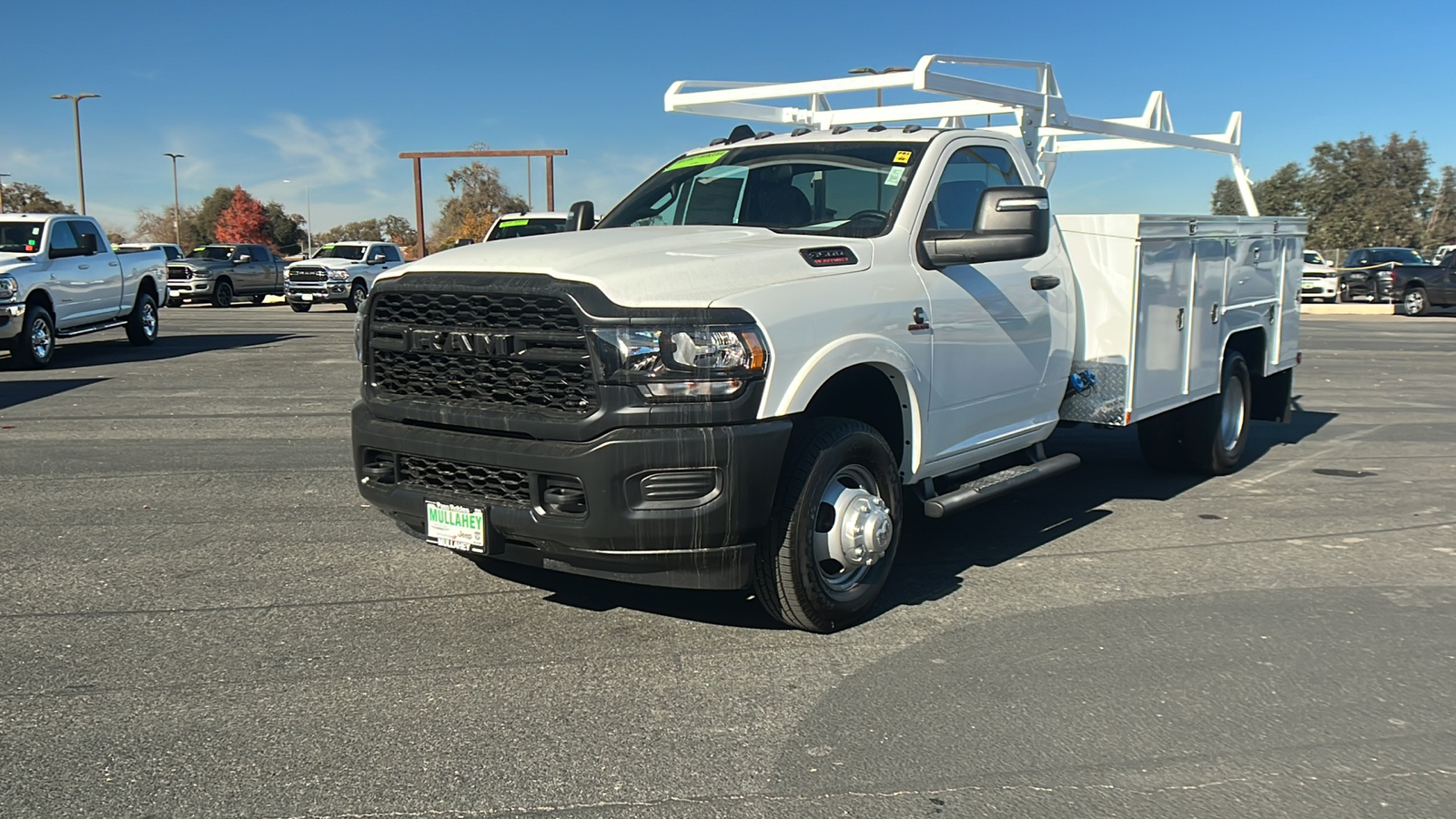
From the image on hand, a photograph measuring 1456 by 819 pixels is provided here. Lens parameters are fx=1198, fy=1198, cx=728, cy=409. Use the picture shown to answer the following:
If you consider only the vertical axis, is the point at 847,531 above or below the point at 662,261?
below

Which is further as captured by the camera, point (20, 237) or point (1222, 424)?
point (20, 237)

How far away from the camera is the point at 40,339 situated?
15172 millimetres

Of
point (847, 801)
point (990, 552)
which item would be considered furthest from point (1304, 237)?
point (847, 801)

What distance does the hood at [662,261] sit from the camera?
4.25 metres

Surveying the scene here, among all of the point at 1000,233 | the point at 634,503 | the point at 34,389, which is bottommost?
the point at 34,389

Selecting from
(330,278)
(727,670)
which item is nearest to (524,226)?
(330,278)

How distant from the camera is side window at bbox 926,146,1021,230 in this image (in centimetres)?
567

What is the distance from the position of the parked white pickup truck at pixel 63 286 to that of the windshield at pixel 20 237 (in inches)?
0.4

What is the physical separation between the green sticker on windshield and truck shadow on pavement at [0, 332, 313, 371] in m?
10.6

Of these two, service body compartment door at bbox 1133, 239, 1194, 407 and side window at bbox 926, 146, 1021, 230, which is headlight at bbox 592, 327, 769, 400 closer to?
side window at bbox 926, 146, 1021, 230

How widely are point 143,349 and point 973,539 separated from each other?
1571 centimetres

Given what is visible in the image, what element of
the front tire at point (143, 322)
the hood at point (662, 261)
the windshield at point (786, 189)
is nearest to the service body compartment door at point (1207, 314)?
the windshield at point (786, 189)

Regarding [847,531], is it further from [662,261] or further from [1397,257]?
[1397,257]

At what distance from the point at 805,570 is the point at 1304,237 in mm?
6302
